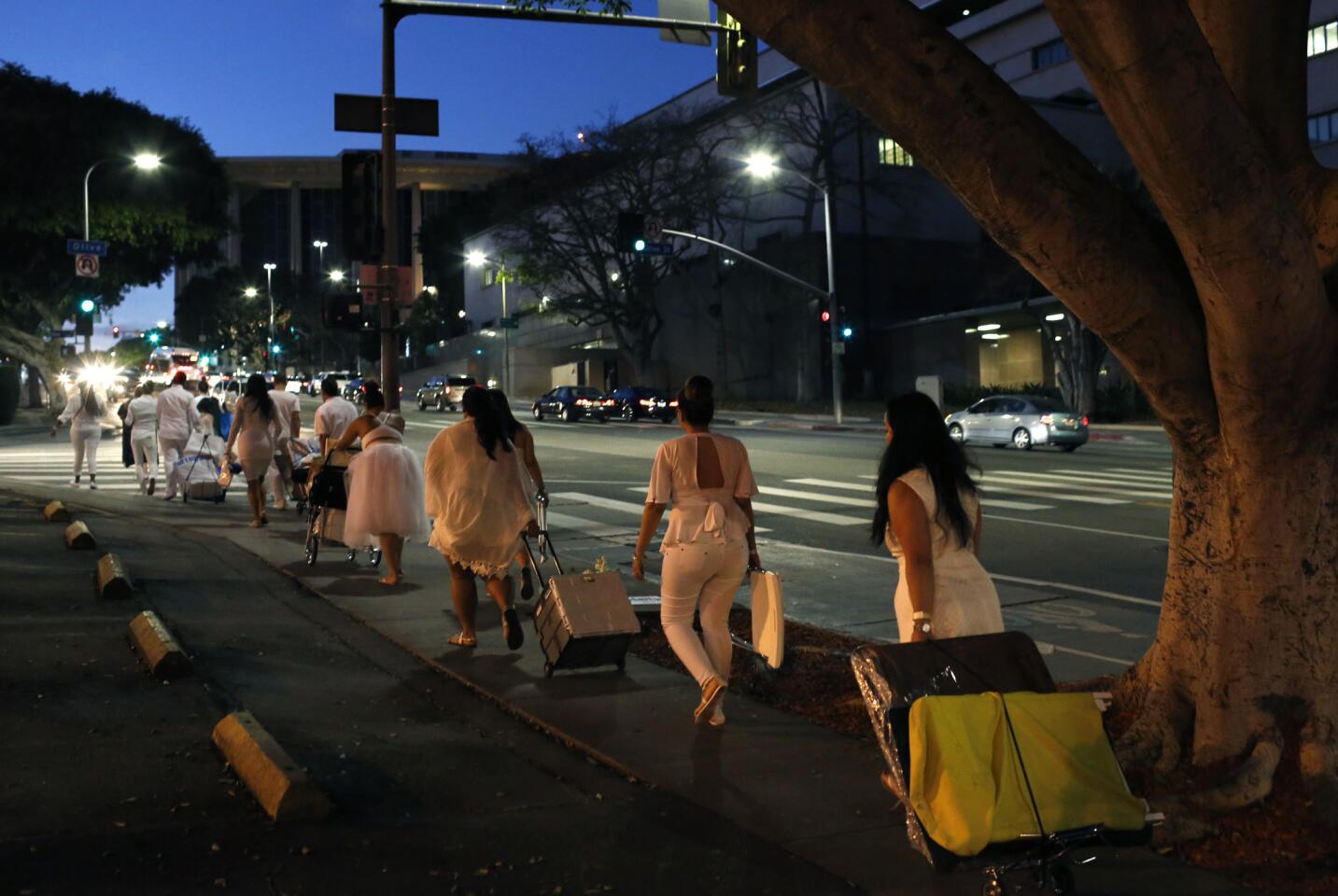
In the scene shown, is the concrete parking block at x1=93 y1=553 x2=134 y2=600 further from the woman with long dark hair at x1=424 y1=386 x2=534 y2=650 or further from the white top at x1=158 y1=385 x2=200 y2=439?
the white top at x1=158 y1=385 x2=200 y2=439

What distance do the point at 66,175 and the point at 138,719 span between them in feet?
151

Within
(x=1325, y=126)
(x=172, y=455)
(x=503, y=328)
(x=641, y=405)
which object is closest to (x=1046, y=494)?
(x=172, y=455)

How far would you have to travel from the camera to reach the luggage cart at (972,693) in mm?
4039

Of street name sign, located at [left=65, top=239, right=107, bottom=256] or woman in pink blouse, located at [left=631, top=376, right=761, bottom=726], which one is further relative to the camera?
street name sign, located at [left=65, top=239, right=107, bottom=256]

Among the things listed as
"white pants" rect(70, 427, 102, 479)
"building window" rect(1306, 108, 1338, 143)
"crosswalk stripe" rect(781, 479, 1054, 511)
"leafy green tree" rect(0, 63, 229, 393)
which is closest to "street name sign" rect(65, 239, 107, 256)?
"leafy green tree" rect(0, 63, 229, 393)

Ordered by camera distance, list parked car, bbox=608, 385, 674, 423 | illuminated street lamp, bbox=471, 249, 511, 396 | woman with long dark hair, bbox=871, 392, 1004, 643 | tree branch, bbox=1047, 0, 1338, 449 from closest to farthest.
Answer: tree branch, bbox=1047, 0, 1338, 449 → woman with long dark hair, bbox=871, 392, 1004, 643 → parked car, bbox=608, 385, 674, 423 → illuminated street lamp, bbox=471, 249, 511, 396

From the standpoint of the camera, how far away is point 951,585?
208 inches

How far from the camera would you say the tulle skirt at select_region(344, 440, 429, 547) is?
1072cm

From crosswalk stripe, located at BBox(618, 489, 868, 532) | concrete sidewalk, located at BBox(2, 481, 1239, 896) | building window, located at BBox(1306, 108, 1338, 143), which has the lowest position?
concrete sidewalk, located at BBox(2, 481, 1239, 896)

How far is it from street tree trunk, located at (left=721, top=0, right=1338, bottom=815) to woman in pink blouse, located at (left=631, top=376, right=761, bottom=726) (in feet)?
6.33

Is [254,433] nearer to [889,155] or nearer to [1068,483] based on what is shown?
[1068,483]

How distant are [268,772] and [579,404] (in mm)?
41074

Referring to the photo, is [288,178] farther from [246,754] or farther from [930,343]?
[246,754]

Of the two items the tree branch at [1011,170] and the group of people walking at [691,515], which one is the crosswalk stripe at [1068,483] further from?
the tree branch at [1011,170]
